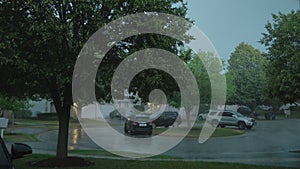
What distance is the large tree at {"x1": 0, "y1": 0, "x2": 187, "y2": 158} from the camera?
864 centimetres

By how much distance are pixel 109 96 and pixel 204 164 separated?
3.73m

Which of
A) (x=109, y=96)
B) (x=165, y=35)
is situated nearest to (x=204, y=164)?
(x=109, y=96)

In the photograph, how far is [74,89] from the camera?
10.1 m

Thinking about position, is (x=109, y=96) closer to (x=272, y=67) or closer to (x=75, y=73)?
(x=75, y=73)

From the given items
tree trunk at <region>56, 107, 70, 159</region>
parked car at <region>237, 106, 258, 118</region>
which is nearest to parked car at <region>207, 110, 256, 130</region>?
parked car at <region>237, 106, 258, 118</region>

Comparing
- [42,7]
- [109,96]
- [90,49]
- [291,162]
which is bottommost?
[291,162]

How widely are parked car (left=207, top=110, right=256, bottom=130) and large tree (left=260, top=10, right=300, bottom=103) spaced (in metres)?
20.7

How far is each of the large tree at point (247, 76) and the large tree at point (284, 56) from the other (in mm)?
41343

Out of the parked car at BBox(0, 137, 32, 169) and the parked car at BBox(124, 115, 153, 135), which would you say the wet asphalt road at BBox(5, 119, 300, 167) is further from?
the parked car at BBox(0, 137, 32, 169)

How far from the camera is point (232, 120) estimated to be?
116 ft

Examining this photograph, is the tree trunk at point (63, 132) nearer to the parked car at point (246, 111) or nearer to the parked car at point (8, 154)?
the parked car at point (8, 154)

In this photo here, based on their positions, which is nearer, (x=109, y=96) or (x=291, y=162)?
(x=109, y=96)


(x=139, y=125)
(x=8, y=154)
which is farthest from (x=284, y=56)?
(x=139, y=125)

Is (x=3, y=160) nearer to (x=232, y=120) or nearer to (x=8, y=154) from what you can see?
(x=8, y=154)
